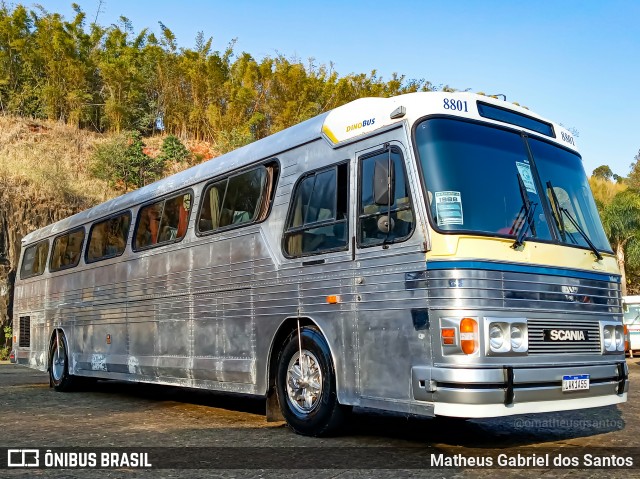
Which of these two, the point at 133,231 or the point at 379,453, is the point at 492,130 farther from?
the point at 133,231

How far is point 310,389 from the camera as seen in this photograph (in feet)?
23.8

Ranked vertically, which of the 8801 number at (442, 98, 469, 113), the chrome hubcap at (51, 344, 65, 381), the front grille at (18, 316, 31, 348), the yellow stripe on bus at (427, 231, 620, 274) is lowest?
the chrome hubcap at (51, 344, 65, 381)

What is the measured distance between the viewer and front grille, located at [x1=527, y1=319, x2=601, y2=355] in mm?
6047

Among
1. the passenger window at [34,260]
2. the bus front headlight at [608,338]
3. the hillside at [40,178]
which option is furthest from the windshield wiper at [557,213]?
the hillside at [40,178]

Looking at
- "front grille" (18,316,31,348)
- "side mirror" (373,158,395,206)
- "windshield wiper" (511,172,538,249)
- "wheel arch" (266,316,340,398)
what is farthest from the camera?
"front grille" (18,316,31,348)

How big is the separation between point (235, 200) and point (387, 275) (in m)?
3.19

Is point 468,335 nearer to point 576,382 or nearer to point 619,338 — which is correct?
point 576,382

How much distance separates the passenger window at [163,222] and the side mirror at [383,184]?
166 inches

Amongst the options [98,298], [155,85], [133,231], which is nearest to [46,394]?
[98,298]

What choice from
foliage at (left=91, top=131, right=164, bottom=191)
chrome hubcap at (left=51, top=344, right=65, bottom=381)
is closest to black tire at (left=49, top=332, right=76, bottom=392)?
chrome hubcap at (left=51, top=344, right=65, bottom=381)

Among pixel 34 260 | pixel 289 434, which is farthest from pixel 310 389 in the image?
pixel 34 260

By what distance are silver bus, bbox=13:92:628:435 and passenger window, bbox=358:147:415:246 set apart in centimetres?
2

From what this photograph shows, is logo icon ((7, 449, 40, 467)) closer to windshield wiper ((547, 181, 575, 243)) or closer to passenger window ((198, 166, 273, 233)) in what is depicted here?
passenger window ((198, 166, 273, 233))

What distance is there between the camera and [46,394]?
1284cm
